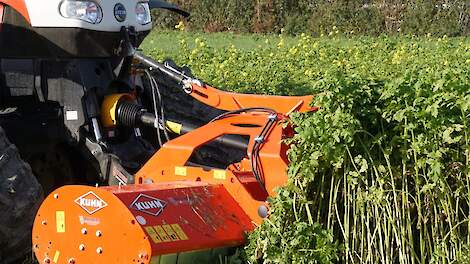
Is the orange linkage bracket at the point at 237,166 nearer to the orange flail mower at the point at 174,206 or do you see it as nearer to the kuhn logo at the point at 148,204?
the orange flail mower at the point at 174,206

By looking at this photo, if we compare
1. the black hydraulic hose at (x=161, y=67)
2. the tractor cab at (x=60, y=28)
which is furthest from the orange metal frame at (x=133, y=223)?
the tractor cab at (x=60, y=28)

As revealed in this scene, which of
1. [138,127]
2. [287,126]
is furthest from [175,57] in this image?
[287,126]

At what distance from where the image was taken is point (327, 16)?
1031 inches

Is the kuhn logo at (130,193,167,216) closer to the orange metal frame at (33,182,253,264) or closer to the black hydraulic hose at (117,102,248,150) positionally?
the orange metal frame at (33,182,253,264)

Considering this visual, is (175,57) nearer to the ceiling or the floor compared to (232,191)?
nearer to the floor

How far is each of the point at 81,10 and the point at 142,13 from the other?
24.6 inches

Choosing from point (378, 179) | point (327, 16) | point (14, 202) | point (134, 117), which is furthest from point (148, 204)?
point (327, 16)

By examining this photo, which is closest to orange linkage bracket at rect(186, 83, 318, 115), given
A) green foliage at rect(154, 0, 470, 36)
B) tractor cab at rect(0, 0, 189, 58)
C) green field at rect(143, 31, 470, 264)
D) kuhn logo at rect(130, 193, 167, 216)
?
green field at rect(143, 31, 470, 264)

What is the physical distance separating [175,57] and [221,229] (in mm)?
10284

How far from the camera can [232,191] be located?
5.10 m

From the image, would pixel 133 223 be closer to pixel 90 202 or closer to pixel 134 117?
pixel 90 202

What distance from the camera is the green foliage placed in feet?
83.7

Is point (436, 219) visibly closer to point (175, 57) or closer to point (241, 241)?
point (241, 241)

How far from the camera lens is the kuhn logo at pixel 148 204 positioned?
4719mm
